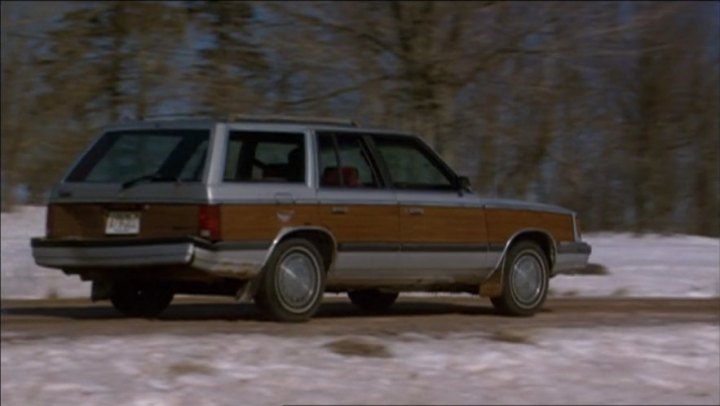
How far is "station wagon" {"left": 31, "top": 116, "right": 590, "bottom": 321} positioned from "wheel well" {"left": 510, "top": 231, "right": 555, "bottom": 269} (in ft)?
0.05

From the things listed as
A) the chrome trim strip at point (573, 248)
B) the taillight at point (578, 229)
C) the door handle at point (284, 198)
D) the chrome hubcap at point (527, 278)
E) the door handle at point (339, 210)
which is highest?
the door handle at point (284, 198)

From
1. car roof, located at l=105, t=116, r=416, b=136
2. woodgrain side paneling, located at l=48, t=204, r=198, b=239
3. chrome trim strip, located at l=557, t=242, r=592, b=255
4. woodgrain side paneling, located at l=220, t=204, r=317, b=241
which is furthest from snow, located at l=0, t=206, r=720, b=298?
woodgrain side paneling, located at l=48, t=204, r=198, b=239

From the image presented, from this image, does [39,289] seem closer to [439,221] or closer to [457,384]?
[439,221]

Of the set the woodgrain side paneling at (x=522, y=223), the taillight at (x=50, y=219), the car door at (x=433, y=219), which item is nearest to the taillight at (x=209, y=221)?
the taillight at (x=50, y=219)

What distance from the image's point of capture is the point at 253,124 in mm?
11156

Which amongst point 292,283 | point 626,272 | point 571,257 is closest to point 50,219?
point 292,283

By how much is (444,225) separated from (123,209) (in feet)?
8.57

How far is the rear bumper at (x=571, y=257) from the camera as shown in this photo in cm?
1240

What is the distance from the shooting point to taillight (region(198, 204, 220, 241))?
10414 mm

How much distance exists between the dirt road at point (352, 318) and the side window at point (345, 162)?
1.09 m

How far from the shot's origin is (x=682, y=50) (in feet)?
46.5

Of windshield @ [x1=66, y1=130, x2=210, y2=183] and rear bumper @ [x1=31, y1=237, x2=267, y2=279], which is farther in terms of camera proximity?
windshield @ [x1=66, y1=130, x2=210, y2=183]

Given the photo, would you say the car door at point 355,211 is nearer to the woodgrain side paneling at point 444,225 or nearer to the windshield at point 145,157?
the woodgrain side paneling at point 444,225

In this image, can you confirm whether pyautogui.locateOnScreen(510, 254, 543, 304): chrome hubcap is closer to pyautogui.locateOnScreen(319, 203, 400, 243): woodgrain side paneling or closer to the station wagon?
the station wagon
